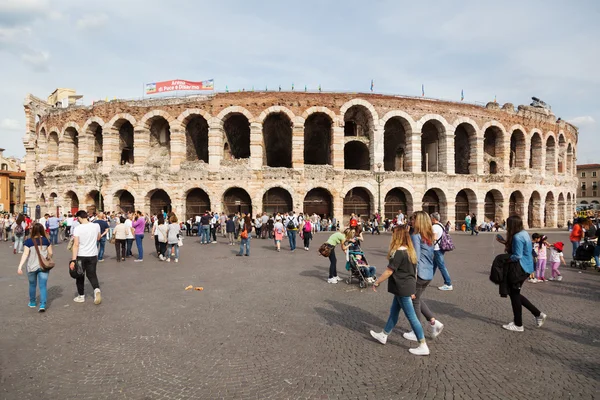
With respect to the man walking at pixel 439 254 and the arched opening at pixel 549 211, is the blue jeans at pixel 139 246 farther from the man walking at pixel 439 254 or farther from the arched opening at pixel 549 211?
the arched opening at pixel 549 211

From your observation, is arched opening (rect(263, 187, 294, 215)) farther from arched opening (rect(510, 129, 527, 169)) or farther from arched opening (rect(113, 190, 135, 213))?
arched opening (rect(510, 129, 527, 169))

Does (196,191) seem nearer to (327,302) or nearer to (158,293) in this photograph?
(158,293)

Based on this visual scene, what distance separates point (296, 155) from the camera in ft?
76.8

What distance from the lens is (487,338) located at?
4.76 meters

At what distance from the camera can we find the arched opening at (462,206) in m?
26.6

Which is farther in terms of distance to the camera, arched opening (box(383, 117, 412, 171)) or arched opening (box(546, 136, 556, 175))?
arched opening (box(546, 136, 556, 175))

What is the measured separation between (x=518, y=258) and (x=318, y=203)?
65.3ft

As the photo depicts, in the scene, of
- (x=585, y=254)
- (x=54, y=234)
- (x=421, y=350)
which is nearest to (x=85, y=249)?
(x=421, y=350)

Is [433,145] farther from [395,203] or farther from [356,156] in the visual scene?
[356,156]

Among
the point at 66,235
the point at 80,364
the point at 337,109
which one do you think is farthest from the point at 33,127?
the point at 80,364

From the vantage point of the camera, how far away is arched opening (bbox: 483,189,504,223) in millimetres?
27000

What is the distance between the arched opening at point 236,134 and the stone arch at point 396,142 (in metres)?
11.8

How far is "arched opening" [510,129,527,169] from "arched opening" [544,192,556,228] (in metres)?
5.21

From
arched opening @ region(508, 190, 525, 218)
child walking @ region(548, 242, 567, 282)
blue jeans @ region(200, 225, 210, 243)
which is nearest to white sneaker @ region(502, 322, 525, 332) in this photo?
child walking @ region(548, 242, 567, 282)
